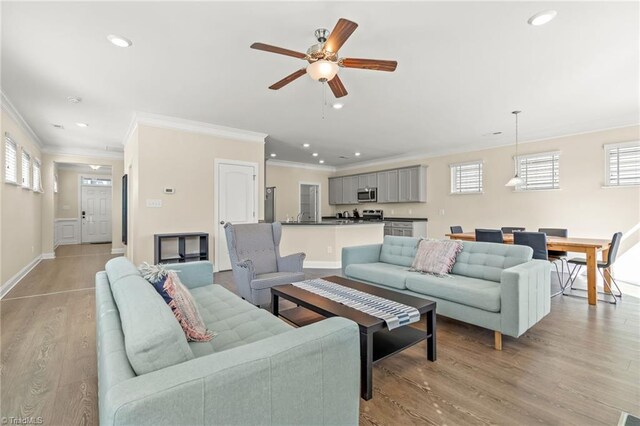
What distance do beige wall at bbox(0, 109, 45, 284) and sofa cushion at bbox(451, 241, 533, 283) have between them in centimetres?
577

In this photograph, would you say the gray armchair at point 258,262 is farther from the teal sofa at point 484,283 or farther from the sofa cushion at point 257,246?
the teal sofa at point 484,283

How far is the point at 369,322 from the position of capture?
1.95 m

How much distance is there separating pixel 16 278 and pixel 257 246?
4088 mm

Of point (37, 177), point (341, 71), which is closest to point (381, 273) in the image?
point (341, 71)

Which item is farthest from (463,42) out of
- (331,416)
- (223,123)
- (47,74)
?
(47,74)

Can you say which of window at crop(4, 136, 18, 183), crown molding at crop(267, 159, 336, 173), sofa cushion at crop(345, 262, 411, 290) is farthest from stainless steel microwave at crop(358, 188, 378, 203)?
window at crop(4, 136, 18, 183)

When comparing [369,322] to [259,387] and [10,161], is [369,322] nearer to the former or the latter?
[259,387]

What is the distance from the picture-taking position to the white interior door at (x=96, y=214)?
32.2 feet

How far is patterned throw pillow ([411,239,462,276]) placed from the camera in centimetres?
329

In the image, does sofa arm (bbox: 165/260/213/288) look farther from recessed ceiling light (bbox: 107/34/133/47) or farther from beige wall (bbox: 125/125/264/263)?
beige wall (bbox: 125/125/264/263)

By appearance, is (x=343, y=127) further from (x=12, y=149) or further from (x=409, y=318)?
(x=12, y=149)

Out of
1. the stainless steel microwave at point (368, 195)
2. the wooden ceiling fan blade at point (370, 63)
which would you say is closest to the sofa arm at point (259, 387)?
the wooden ceiling fan blade at point (370, 63)

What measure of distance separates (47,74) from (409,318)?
444 cm

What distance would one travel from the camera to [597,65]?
3117mm
